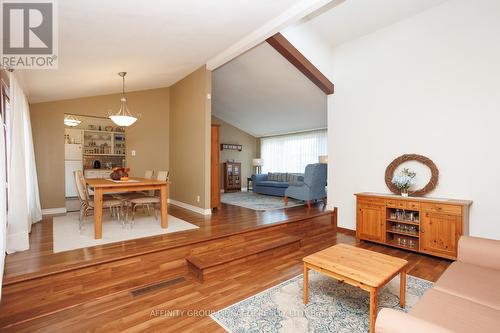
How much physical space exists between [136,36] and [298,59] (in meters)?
2.46

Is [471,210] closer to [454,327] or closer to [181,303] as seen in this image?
[454,327]

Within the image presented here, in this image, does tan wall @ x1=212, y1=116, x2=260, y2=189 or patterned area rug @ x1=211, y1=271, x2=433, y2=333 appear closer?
patterned area rug @ x1=211, y1=271, x2=433, y2=333

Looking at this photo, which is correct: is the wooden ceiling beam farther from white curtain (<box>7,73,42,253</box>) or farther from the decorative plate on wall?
white curtain (<box>7,73,42,253</box>)

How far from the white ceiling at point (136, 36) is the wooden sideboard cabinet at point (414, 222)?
2963 millimetres

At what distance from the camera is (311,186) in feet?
18.5

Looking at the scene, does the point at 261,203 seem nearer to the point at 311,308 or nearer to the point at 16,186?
the point at 311,308

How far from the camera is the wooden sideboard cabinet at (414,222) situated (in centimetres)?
302

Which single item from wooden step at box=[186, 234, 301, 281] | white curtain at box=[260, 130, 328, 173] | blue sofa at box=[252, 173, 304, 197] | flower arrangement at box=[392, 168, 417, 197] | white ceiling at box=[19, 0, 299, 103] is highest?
white ceiling at box=[19, 0, 299, 103]

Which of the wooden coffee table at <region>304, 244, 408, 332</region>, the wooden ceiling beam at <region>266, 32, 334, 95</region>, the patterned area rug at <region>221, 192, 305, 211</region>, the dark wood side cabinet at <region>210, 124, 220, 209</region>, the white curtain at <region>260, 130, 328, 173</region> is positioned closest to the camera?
the wooden coffee table at <region>304, 244, 408, 332</region>

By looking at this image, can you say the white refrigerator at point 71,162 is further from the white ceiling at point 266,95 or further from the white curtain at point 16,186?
the white curtain at point 16,186

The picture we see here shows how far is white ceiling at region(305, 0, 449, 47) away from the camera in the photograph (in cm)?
348

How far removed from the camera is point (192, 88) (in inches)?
204

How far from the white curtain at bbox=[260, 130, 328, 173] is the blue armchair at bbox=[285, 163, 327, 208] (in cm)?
248

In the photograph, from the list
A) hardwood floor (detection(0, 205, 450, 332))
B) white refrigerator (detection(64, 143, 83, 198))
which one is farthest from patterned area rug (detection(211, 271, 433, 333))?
white refrigerator (detection(64, 143, 83, 198))
